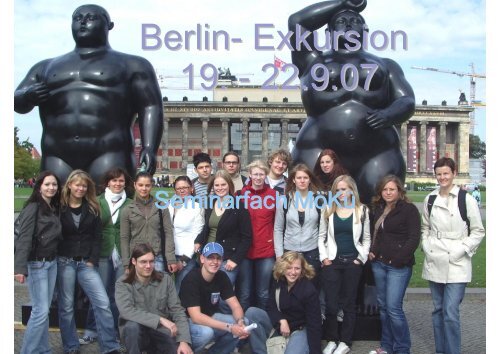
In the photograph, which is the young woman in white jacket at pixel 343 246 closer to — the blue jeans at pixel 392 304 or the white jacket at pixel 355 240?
the white jacket at pixel 355 240

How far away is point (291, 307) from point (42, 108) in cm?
276

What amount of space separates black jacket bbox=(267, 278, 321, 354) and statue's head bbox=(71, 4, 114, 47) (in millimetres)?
2638

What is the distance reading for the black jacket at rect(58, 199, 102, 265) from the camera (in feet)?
13.3

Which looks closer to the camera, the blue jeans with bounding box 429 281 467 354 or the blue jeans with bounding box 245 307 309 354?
the blue jeans with bounding box 245 307 309 354

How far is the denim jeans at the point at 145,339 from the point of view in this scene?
12.2ft

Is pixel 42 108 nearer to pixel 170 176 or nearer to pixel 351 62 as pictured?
pixel 351 62

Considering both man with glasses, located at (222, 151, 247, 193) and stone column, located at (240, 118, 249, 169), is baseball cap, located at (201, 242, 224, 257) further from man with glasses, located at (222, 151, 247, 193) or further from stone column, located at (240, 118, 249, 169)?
stone column, located at (240, 118, 249, 169)

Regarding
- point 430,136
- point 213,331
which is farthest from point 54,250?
point 430,136

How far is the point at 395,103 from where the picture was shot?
4809 millimetres

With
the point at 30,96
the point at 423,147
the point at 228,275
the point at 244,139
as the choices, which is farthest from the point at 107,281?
the point at 423,147

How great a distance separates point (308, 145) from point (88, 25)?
2150 mm

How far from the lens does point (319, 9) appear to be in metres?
5.00

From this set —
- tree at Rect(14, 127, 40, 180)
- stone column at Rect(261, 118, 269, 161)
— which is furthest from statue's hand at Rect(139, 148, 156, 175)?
stone column at Rect(261, 118, 269, 161)

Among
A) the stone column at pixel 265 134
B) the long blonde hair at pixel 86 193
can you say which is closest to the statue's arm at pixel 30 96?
the long blonde hair at pixel 86 193
